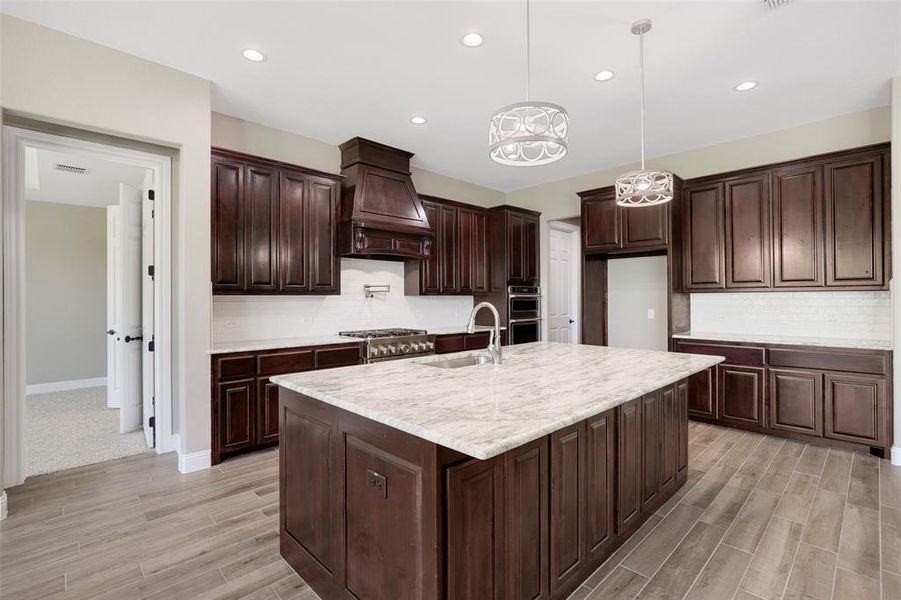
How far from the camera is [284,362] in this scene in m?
3.70

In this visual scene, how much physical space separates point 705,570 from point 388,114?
406 cm

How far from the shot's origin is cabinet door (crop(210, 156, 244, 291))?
360 centimetres

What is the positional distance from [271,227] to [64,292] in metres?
4.66

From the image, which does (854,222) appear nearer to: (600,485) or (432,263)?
(600,485)

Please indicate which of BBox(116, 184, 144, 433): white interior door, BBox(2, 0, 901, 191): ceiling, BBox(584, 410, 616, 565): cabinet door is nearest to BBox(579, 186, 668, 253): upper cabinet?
BBox(2, 0, 901, 191): ceiling

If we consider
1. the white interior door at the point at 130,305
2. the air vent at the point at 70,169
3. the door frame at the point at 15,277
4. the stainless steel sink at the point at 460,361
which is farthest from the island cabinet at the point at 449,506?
the air vent at the point at 70,169

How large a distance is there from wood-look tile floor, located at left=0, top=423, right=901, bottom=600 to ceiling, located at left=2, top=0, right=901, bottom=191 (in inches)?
120

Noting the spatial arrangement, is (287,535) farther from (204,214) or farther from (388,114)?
(388,114)

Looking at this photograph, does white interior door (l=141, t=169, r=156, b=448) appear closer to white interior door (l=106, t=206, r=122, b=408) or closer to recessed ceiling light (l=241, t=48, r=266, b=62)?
white interior door (l=106, t=206, r=122, b=408)

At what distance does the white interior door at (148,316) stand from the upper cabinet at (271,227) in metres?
0.70

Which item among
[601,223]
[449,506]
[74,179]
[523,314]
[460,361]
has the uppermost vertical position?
[74,179]

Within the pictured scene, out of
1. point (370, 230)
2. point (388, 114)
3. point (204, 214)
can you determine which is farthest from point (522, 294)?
point (204, 214)

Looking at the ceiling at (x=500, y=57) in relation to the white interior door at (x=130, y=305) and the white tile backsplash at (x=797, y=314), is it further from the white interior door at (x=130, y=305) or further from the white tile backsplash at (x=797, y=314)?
the white tile backsplash at (x=797, y=314)

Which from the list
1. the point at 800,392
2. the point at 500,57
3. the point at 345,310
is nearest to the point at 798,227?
the point at 800,392
